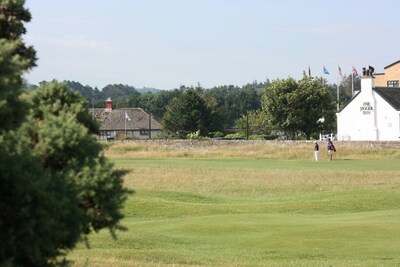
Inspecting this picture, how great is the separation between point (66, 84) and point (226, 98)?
15849cm

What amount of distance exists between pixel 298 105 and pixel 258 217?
58610 millimetres

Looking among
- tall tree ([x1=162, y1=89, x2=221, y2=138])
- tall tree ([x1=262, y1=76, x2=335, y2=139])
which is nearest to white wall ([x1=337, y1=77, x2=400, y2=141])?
tall tree ([x1=262, y1=76, x2=335, y2=139])

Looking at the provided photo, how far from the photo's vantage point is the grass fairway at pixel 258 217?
1741 cm

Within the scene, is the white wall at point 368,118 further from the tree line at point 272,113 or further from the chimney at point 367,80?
the tree line at point 272,113

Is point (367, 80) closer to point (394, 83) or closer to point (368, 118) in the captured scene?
point (368, 118)

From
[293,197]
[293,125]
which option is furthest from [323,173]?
[293,125]

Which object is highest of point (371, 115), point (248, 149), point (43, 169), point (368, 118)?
point (371, 115)

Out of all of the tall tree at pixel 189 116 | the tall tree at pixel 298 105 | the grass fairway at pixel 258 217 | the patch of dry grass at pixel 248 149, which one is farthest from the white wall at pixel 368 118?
the tall tree at pixel 189 116

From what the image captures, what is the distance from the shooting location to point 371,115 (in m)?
74.6

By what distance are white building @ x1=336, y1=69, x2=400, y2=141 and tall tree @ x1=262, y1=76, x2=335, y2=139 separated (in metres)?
6.19

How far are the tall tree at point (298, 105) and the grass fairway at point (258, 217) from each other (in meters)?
30.4

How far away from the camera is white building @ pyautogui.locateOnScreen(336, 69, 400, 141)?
73.3m

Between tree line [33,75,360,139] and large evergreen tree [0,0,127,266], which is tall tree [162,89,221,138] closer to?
tree line [33,75,360,139]

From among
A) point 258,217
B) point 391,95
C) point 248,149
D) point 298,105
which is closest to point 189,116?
point 298,105
